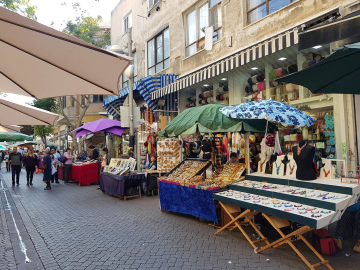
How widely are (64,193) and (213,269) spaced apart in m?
9.22

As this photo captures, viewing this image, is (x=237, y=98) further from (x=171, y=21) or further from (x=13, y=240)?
(x=13, y=240)

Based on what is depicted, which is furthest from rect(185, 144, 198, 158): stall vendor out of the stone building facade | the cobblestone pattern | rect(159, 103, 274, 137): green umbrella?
the cobblestone pattern

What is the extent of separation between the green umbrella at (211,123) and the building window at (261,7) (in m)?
A: 4.00

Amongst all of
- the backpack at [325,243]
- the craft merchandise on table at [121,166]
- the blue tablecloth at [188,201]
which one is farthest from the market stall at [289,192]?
the craft merchandise on table at [121,166]

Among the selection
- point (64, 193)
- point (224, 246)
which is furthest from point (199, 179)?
point (64, 193)

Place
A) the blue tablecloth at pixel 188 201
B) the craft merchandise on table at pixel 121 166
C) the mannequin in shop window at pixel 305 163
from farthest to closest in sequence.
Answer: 1. the craft merchandise on table at pixel 121 166
2. the blue tablecloth at pixel 188 201
3. the mannequin in shop window at pixel 305 163

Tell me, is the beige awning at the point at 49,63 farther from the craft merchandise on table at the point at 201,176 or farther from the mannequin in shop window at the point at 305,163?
the craft merchandise on table at the point at 201,176

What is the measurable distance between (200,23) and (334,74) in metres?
9.28

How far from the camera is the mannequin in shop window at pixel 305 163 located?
5395 mm

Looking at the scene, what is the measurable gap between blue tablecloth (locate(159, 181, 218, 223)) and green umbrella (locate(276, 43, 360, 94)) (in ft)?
9.87

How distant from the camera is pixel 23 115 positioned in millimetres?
5926

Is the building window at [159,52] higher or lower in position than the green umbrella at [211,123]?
higher

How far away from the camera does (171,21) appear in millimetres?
14414

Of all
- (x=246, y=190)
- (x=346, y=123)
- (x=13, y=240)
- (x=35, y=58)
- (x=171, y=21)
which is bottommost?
(x=13, y=240)
